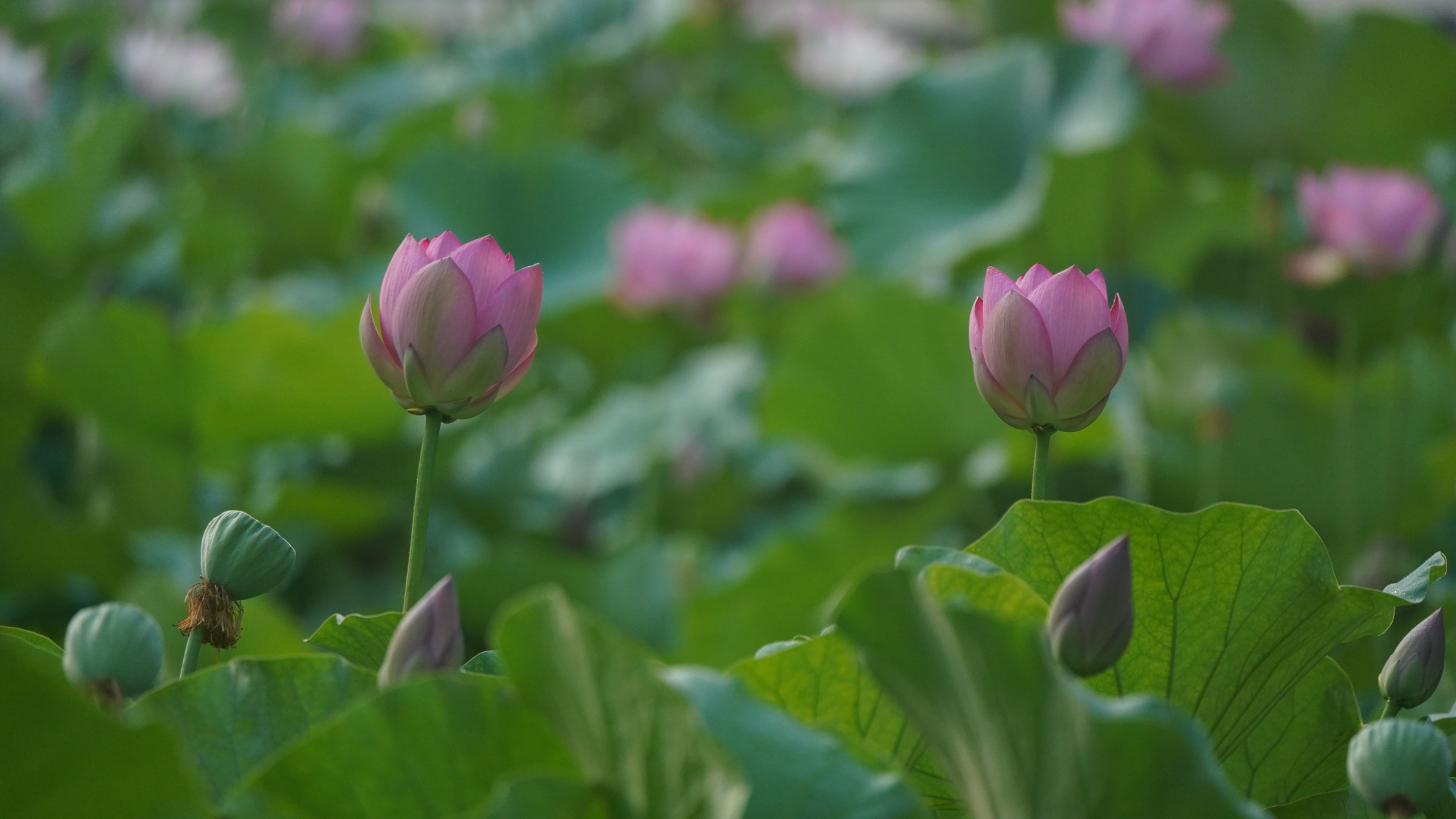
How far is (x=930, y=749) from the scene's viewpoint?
0.98ft

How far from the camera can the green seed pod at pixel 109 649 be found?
296 mm

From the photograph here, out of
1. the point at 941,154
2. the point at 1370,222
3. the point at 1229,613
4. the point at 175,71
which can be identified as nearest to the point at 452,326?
the point at 1229,613

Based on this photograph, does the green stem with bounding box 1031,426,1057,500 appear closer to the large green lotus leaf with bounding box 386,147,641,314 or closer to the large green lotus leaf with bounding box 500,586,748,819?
the large green lotus leaf with bounding box 500,586,748,819

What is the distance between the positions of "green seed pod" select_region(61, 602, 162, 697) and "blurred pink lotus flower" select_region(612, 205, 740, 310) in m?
1.00

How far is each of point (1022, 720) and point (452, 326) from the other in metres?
0.18

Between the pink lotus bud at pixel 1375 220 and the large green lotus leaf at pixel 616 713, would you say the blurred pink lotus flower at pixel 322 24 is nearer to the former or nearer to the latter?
the pink lotus bud at pixel 1375 220

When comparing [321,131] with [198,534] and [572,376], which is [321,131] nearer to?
[572,376]

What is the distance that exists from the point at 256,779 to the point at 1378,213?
0.96 meters

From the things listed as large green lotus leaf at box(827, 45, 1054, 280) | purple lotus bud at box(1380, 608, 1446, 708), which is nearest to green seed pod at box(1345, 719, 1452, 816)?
purple lotus bud at box(1380, 608, 1446, 708)

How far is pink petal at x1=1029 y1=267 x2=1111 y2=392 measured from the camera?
0.34 metres

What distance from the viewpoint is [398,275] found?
1.14ft

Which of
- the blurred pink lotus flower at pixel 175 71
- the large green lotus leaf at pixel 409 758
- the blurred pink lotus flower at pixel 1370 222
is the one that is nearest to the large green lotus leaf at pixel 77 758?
the large green lotus leaf at pixel 409 758

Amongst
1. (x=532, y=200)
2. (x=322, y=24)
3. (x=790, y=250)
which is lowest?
(x=790, y=250)

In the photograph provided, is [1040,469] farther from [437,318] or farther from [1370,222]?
[1370,222]
